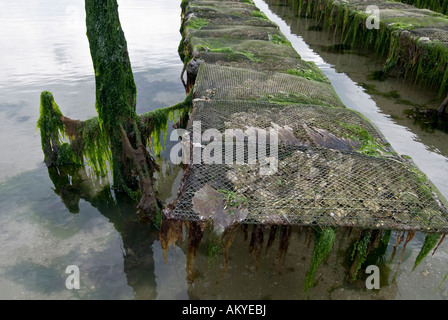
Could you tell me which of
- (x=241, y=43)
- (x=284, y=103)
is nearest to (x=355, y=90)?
(x=241, y=43)

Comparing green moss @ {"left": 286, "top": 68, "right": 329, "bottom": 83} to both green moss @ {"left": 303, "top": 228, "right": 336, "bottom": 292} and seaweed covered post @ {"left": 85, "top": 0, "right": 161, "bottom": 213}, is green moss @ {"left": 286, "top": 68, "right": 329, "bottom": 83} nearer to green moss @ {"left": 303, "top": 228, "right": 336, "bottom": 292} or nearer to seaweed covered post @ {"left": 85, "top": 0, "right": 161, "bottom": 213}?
seaweed covered post @ {"left": 85, "top": 0, "right": 161, "bottom": 213}

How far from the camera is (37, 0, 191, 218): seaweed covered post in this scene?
5383mm

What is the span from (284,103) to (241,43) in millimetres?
3992

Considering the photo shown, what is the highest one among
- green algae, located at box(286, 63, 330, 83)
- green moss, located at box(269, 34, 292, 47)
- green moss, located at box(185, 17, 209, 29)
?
green moss, located at box(185, 17, 209, 29)

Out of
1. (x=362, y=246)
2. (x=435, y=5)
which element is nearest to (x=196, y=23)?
(x=362, y=246)

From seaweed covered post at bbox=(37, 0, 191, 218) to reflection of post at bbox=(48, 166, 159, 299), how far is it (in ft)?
0.81

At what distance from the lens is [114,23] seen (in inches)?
209

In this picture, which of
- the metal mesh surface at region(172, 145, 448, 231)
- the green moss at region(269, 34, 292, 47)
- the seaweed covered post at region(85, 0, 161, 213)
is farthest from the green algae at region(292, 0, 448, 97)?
the seaweed covered post at region(85, 0, 161, 213)

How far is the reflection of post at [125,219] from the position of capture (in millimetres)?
5160

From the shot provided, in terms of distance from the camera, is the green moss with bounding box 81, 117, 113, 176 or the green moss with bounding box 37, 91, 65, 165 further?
the green moss with bounding box 37, 91, 65, 165

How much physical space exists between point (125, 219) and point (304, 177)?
3.72 metres

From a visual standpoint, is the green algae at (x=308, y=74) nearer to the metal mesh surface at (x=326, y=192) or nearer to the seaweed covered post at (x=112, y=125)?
the seaweed covered post at (x=112, y=125)

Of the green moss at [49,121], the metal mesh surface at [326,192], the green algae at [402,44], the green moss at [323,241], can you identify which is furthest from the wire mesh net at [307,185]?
the green algae at [402,44]

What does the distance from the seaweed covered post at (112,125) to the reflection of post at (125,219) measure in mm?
248
